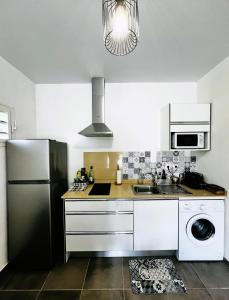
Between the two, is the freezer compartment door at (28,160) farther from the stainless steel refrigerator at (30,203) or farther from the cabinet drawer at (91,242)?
the cabinet drawer at (91,242)

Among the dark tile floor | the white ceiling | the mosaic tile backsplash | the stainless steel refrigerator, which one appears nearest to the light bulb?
the white ceiling

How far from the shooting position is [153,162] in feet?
9.70

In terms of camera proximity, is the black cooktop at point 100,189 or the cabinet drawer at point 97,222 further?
the black cooktop at point 100,189

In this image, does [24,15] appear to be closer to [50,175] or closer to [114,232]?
[50,175]

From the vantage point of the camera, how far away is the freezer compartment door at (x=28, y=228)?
2084 millimetres

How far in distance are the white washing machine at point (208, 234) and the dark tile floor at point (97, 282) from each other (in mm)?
121

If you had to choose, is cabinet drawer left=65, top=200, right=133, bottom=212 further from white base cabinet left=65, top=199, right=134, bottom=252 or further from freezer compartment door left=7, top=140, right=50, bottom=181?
freezer compartment door left=7, top=140, right=50, bottom=181

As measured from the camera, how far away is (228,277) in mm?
1976

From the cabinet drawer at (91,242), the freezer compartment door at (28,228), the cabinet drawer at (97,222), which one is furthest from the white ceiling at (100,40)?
the cabinet drawer at (91,242)

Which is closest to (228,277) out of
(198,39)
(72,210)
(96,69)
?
(72,210)

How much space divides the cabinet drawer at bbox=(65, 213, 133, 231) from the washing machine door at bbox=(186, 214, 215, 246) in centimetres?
74

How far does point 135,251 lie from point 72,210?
1.01 m

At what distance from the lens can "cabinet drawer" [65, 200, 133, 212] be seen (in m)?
2.20

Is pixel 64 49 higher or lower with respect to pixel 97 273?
higher
